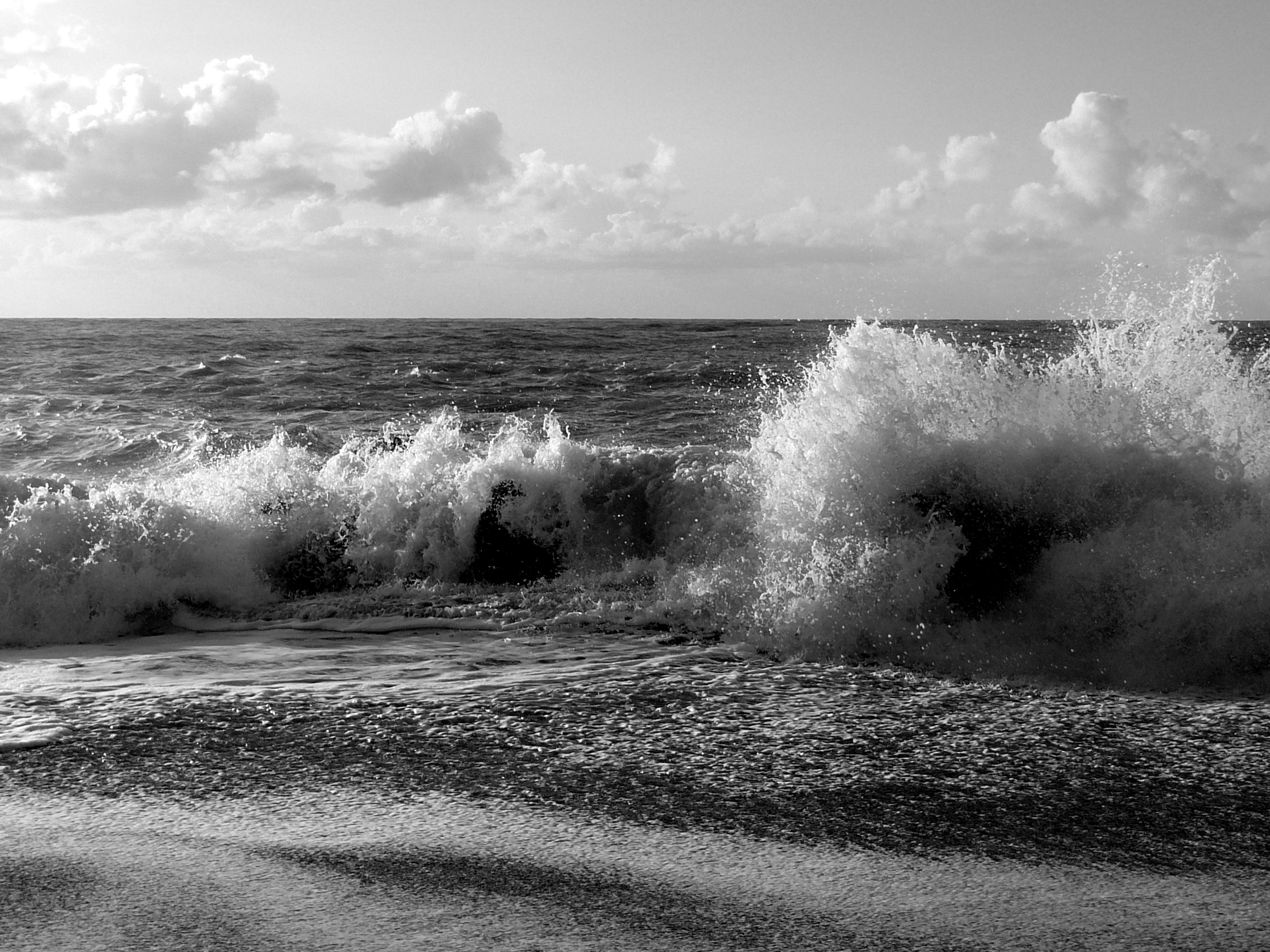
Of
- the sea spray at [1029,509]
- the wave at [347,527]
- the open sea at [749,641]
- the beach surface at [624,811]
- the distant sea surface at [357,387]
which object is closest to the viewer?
the beach surface at [624,811]

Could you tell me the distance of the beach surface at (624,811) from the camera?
275 cm

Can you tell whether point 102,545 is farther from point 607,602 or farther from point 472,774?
point 472,774

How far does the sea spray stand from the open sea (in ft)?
0.07

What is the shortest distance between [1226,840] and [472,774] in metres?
2.34

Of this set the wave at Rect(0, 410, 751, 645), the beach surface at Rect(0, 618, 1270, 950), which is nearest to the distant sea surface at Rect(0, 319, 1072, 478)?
the wave at Rect(0, 410, 751, 645)

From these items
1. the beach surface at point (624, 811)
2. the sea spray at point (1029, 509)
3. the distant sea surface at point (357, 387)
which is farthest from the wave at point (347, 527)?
the distant sea surface at point (357, 387)

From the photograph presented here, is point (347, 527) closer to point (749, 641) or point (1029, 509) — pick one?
point (749, 641)

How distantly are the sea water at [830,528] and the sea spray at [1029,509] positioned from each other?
0.02 m

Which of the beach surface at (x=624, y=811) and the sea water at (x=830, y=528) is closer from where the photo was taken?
the beach surface at (x=624, y=811)

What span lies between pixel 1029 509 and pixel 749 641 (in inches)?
75.5

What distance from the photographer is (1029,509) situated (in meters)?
6.37

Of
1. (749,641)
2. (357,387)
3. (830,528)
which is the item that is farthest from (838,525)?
(357,387)

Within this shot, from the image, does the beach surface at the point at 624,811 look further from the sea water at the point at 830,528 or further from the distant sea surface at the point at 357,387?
the distant sea surface at the point at 357,387

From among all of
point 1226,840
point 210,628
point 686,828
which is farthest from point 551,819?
point 210,628
